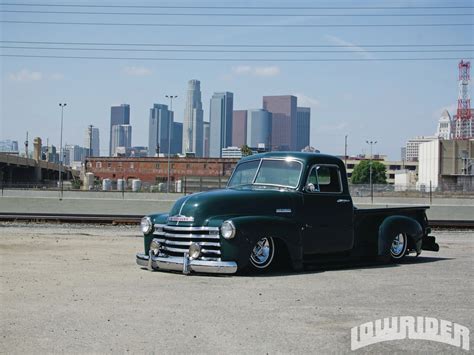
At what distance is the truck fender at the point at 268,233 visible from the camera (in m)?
9.74

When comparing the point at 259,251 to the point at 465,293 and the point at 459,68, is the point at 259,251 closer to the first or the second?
the point at 465,293

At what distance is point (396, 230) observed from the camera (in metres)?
12.0

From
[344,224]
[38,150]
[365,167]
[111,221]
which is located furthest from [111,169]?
[344,224]

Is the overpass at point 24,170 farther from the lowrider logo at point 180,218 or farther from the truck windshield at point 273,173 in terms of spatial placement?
the lowrider logo at point 180,218

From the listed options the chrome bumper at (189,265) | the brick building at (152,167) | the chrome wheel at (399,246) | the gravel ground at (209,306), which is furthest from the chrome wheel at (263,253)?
the brick building at (152,167)

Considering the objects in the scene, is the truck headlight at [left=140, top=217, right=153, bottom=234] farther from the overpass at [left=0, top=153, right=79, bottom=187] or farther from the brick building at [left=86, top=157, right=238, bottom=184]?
the brick building at [left=86, top=157, right=238, bottom=184]

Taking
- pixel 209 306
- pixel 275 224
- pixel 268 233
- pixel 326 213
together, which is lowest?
pixel 209 306

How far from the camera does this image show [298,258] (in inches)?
415

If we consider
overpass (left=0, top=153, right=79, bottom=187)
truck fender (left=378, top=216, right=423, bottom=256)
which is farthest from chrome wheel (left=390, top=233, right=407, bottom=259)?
overpass (left=0, top=153, right=79, bottom=187)

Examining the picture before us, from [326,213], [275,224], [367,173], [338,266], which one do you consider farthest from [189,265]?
[367,173]

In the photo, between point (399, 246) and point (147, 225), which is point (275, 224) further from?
point (399, 246)

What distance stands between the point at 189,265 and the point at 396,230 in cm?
422

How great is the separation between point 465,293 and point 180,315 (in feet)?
12.9

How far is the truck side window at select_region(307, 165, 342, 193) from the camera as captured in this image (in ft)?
36.8
